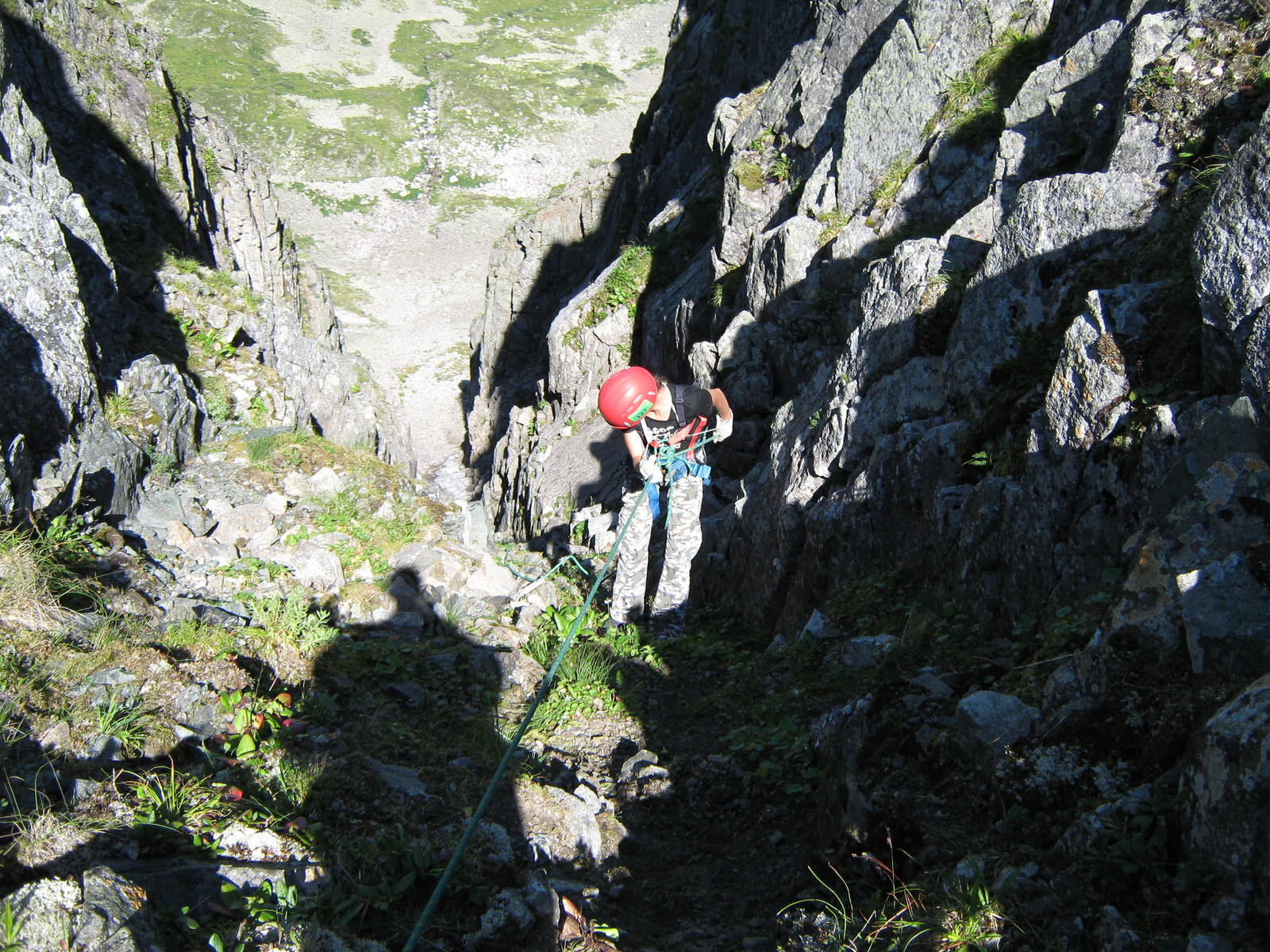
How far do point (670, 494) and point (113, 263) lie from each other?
44.0ft

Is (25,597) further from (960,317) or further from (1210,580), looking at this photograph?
(960,317)

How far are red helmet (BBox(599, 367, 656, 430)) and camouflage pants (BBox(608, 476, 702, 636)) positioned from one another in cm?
118

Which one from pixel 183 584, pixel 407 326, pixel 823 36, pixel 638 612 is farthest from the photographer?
pixel 407 326

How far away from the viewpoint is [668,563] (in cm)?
878

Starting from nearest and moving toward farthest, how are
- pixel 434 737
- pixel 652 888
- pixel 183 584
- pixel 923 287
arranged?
pixel 652 888
pixel 434 737
pixel 923 287
pixel 183 584

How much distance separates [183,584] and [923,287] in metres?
8.66

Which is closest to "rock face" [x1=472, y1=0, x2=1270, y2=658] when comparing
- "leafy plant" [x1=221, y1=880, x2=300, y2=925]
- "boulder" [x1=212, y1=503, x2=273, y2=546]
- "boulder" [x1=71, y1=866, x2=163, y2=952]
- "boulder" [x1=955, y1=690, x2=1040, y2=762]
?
"boulder" [x1=955, y1=690, x2=1040, y2=762]

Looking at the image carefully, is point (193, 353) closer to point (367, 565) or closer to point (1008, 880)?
point (367, 565)

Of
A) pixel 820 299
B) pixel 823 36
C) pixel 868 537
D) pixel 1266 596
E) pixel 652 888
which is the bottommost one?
pixel 652 888

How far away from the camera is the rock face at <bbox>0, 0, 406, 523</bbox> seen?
9.09m

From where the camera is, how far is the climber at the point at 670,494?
27.3 feet

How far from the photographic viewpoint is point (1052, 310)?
621cm

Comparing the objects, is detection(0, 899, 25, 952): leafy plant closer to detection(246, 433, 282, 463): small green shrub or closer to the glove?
the glove

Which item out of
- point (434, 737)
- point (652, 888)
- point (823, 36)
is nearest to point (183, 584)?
point (434, 737)
